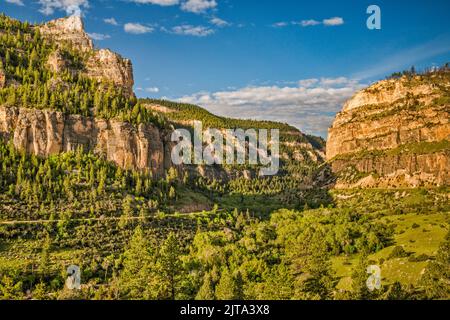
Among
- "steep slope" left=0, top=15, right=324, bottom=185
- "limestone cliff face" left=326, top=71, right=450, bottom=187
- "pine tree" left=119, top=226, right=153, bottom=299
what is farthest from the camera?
"limestone cliff face" left=326, top=71, right=450, bottom=187

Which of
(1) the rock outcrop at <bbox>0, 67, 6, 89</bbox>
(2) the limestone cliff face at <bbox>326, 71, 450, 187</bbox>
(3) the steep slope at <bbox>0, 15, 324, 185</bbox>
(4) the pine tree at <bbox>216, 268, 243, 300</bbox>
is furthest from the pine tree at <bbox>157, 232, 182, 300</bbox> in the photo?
(2) the limestone cliff face at <bbox>326, 71, 450, 187</bbox>

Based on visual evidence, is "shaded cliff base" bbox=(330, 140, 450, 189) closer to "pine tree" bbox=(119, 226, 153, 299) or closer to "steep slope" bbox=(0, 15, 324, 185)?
"steep slope" bbox=(0, 15, 324, 185)

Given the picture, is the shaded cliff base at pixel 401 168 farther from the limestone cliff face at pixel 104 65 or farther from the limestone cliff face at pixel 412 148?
the limestone cliff face at pixel 104 65

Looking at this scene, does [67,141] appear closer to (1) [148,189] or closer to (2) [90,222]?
(1) [148,189]

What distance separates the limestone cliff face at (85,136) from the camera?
447 ft

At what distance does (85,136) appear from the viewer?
149m

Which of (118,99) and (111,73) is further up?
(111,73)

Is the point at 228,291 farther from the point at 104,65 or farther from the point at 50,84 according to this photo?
the point at 104,65

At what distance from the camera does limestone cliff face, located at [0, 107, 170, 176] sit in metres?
136

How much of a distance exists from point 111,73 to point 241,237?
4071 inches

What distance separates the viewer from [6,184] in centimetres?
11369

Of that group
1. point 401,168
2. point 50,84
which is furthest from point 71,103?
point 401,168

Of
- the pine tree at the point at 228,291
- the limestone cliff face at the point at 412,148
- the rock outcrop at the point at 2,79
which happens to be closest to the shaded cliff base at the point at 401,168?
the limestone cliff face at the point at 412,148
